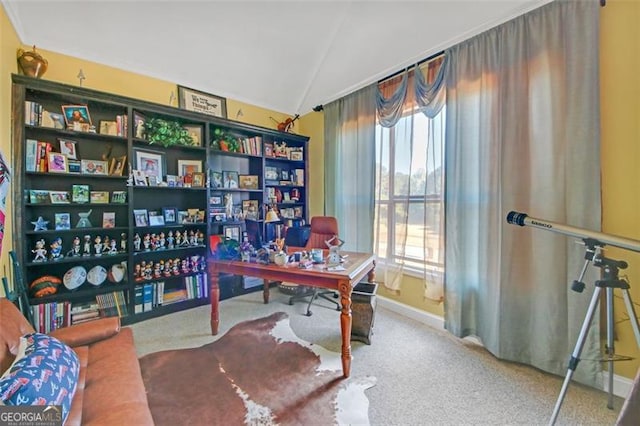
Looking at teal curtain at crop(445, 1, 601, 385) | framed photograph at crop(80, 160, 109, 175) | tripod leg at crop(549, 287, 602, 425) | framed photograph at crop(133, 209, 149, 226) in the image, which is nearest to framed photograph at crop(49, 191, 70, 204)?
framed photograph at crop(80, 160, 109, 175)

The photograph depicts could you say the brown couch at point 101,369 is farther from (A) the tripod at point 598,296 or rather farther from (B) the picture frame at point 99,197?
(A) the tripod at point 598,296

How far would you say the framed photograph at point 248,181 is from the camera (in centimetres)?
372

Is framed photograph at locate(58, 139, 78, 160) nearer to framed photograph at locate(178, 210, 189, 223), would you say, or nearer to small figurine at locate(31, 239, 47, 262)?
small figurine at locate(31, 239, 47, 262)

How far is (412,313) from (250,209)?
2.55m

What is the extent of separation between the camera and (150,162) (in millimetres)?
2924

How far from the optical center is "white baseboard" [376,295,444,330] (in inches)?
102

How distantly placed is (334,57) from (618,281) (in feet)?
11.0

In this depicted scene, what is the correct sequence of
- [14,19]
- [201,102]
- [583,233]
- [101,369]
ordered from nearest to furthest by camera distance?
[101,369]
[583,233]
[14,19]
[201,102]

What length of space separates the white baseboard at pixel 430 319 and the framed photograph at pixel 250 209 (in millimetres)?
2070

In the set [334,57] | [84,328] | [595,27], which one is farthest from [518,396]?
[334,57]

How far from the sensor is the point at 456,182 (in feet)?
7.71

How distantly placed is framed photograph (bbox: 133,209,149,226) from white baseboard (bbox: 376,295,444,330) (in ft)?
9.44

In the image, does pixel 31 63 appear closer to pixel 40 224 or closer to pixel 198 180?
pixel 40 224

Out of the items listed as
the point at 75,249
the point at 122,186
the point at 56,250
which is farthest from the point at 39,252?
the point at 122,186
